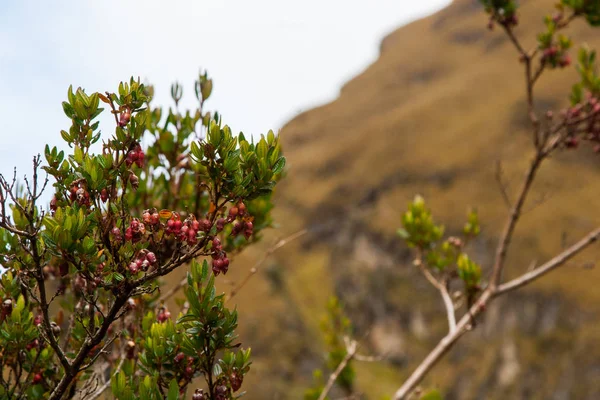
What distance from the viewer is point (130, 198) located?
545 cm

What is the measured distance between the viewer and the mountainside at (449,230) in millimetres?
81125

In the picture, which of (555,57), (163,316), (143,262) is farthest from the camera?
(555,57)

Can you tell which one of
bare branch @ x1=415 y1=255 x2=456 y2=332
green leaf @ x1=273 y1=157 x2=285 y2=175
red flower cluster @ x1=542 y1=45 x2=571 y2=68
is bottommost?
bare branch @ x1=415 y1=255 x2=456 y2=332

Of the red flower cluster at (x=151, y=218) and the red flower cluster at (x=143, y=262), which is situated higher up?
the red flower cluster at (x=151, y=218)

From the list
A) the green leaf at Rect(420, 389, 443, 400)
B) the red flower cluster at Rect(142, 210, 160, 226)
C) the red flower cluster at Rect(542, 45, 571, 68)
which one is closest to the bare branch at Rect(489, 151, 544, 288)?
the red flower cluster at Rect(542, 45, 571, 68)

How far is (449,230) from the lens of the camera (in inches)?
4087

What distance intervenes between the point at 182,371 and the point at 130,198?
2.68 m

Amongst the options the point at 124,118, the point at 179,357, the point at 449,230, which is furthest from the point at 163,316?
the point at 449,230

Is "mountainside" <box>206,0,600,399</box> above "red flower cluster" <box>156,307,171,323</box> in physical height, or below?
below

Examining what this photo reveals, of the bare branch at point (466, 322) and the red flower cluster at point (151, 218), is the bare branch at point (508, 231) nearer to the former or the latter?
the bare branch at point (466, 322)

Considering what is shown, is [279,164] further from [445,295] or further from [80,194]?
Result: [445,295]

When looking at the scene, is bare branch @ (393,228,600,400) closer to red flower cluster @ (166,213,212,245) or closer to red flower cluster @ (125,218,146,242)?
red flower cluster @ (166,213,212,245)

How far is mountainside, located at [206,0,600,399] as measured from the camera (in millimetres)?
81125

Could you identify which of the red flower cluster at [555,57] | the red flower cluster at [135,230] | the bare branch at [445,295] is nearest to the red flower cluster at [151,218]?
the red flower cluster at [135,230]
